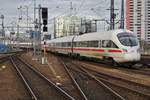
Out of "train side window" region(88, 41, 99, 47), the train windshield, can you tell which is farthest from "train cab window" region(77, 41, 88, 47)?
the train windshield

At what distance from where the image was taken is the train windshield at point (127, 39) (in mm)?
27895

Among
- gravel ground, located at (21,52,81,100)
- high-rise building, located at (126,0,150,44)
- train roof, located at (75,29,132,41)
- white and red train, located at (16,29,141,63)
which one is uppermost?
high-rise building, located at (126,0,150,44)

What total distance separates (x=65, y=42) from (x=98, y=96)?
41069mm

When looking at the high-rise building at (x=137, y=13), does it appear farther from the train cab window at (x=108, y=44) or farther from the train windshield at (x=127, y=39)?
the train windshield at (x=127, y=39)

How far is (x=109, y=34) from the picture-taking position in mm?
30219

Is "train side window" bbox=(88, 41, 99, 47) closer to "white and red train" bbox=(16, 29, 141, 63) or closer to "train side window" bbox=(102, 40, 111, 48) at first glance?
"white and red train" bbox=(16, 29, 141, 63)

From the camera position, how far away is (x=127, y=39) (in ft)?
92.5

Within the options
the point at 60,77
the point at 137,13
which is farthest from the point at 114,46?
the point at 137,13

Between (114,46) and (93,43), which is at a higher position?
(93,43)

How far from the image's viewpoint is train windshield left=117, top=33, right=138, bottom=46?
91.5 feet

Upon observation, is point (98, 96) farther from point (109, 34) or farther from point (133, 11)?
point (133, 11)

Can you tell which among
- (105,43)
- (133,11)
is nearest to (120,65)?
(105,43)

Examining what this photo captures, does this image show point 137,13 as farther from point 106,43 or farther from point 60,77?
point 60,77

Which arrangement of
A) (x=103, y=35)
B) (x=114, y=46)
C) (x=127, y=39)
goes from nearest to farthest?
(x=127, y=39), (x=114, y=46), (x=103, y=35)
